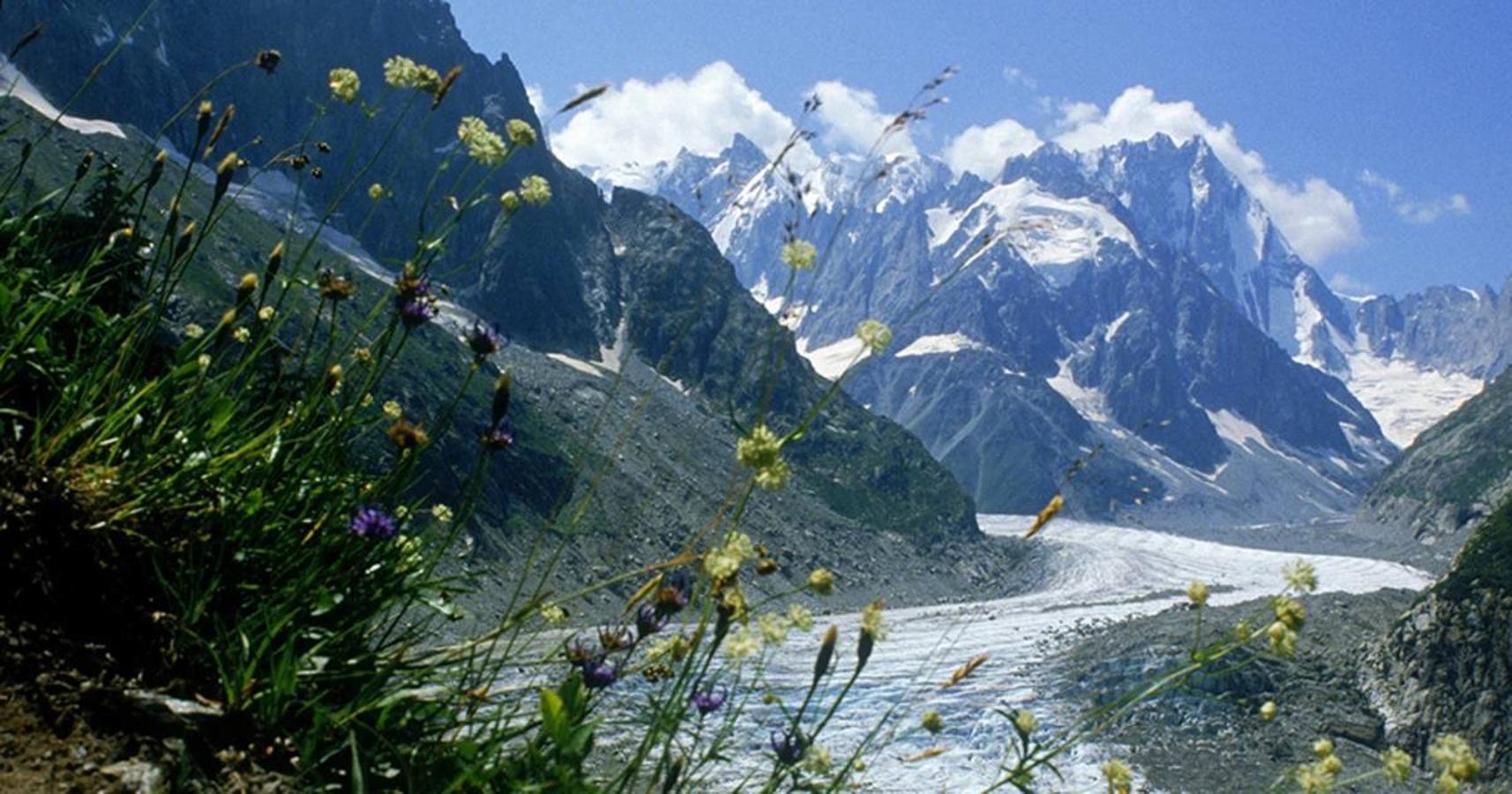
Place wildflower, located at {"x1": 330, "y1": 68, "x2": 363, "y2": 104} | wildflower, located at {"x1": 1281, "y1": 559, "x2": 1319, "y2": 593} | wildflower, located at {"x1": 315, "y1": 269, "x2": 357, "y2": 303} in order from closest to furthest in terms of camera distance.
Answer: wildflower, located at {"x1": 1281, "y1": 559, "x2": 1319, "y2": 593} < wildflower, located at {"x1": 315, "y1": 269, "x2": 357, "y2": 303} < wildflower, located at {"x1": 330, "y1": 68, "x2": 363, "y2": 104}

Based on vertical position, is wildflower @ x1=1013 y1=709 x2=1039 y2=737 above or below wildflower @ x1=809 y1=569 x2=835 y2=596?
below

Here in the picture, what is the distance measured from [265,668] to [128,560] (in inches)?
19.6

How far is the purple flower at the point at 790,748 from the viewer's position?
2469mm

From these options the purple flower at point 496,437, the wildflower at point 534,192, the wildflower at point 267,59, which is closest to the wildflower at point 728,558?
the purple flower at point 496,437

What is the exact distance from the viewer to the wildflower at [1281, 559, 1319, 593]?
3.07 m

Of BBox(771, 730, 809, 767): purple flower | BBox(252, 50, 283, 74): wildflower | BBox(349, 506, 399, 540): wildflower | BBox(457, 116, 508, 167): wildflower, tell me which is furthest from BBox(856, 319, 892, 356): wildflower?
BBox(252, 50, 283, 74): wildflower

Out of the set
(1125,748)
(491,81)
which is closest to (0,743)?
(1125,748)

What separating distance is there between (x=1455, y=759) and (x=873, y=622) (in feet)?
4.82

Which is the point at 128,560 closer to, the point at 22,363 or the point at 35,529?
the point at 35,529

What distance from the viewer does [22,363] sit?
120 inches

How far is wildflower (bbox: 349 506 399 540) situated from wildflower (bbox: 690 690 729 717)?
3.31 feet

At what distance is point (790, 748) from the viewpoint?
8.21 feet

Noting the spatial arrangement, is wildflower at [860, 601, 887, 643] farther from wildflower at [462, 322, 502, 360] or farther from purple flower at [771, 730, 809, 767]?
wildflower at [462, 322, 502, 360]

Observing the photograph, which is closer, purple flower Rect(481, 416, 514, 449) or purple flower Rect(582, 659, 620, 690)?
purple flower Rect(582, 659, 620, 690)
